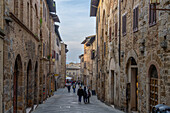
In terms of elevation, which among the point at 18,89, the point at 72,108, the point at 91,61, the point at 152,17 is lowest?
the point at 72,108

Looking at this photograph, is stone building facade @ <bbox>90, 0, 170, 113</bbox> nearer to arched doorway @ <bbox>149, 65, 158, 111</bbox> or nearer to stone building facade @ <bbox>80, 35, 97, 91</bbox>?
arched doorway @ <bbox>149, 65, 158, 111</bbox>

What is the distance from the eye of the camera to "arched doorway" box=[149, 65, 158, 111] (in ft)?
33.4

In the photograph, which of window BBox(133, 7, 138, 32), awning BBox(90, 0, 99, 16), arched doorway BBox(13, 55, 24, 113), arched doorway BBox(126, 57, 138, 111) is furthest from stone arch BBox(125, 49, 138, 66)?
awning BBox(90, 0, 99, 16)

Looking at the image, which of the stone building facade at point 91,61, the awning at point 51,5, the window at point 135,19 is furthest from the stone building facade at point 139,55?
the stone building facade at point 91,61

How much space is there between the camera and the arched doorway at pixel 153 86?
10192 mm

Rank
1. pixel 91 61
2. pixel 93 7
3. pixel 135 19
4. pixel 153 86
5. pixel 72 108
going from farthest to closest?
1. pixel 91 61
2. pixel 93 7
3. pixel 72 108
4. pixel 135 19
5. pixel 153 86

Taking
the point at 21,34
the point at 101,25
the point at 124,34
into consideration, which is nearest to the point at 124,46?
the point at 124,34

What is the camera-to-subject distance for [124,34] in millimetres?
15438

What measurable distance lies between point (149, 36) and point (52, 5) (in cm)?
1898

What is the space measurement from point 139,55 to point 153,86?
2.18 meters

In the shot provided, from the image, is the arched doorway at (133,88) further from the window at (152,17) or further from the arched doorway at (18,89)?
the arched doorway at (18,89)

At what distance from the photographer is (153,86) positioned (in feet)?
34.7

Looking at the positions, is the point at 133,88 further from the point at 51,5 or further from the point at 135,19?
the point at 51,5

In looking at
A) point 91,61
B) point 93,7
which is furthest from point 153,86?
point 91,61
